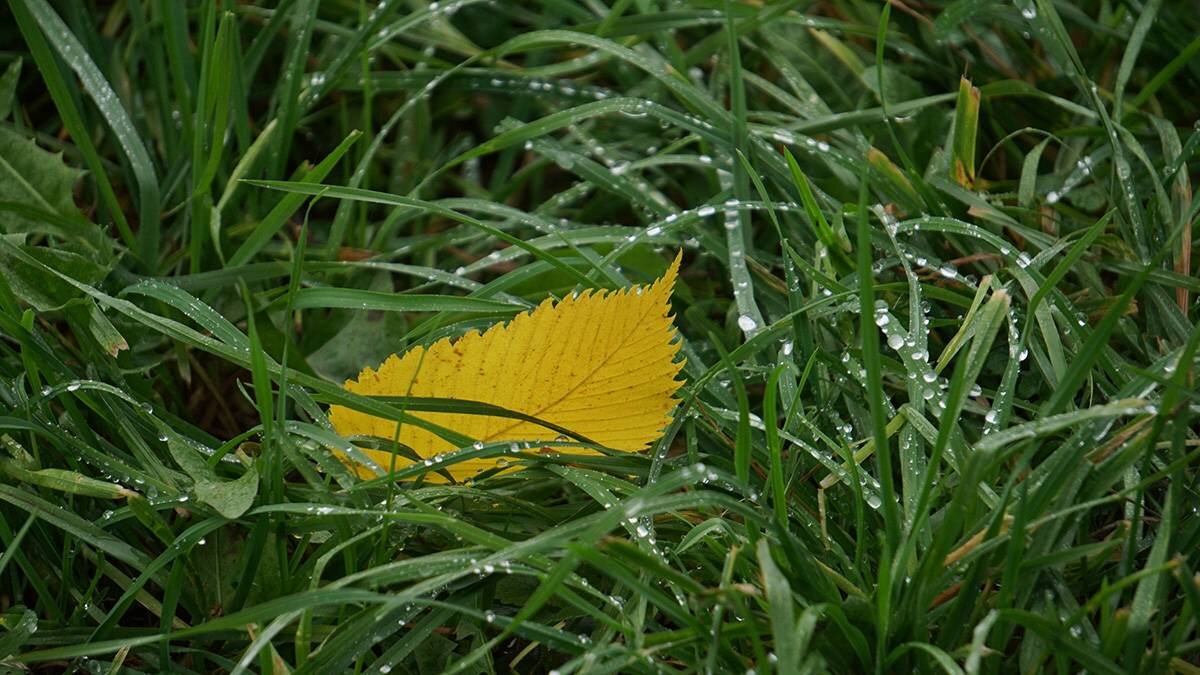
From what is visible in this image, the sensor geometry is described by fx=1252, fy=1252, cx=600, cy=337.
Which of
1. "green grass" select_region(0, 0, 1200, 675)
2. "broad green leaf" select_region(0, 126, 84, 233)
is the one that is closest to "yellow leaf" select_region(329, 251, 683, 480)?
"green grass" select_region(0, 0, 1200, 675)

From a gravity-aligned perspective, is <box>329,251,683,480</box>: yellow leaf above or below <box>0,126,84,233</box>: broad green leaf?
below

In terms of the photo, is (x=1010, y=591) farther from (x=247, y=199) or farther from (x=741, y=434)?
(x=247, y=199)

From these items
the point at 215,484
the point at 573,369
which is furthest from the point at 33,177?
the point at 573,369

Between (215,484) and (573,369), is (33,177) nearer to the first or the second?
(215,484)

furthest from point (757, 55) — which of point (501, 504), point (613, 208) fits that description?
point (501, 504)

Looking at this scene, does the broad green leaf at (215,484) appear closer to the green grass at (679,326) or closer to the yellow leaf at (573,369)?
the green grass at (679,326)

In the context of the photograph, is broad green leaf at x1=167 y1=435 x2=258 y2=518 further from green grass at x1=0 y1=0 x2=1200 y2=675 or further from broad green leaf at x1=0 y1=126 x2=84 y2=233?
broad green leaf at x1=0 y1=126 x2=84 y2=233

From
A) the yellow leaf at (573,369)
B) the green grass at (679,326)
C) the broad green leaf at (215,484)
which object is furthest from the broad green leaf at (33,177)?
the yellow leaf at (573,369)
